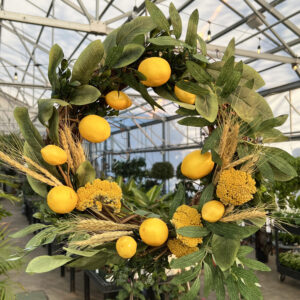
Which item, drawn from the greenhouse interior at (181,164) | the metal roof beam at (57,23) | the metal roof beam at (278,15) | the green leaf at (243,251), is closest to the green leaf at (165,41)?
the greenhouse interior at (181,164)

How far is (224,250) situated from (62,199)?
25 centimetres

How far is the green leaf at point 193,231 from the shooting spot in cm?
44

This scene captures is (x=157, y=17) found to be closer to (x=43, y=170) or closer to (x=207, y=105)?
(x=207, y=105)

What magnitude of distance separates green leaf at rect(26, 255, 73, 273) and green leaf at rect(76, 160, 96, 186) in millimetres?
127

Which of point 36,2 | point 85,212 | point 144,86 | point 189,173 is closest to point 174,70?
point 144,86

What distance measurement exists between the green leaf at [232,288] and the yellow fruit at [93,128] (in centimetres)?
30

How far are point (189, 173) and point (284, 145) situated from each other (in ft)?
20.2

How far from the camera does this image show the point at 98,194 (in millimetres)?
480

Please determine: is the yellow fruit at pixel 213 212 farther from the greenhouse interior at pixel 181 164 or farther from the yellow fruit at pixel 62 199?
the yellow fruit at pixel 62 199

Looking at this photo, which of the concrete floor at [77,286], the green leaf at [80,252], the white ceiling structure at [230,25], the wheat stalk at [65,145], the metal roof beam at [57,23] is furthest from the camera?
the white ceiling structure at [230,25]

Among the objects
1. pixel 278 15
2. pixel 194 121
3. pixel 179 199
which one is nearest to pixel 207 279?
pixel 179 199

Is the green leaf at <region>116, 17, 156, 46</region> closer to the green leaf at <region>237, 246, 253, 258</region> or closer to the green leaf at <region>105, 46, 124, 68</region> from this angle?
the green leaf at <region>105, 46, 124, 68</region>

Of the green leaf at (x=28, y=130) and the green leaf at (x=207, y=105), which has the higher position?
the green leaf at (x=207, y=105)

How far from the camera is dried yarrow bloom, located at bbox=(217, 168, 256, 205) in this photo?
433mm
